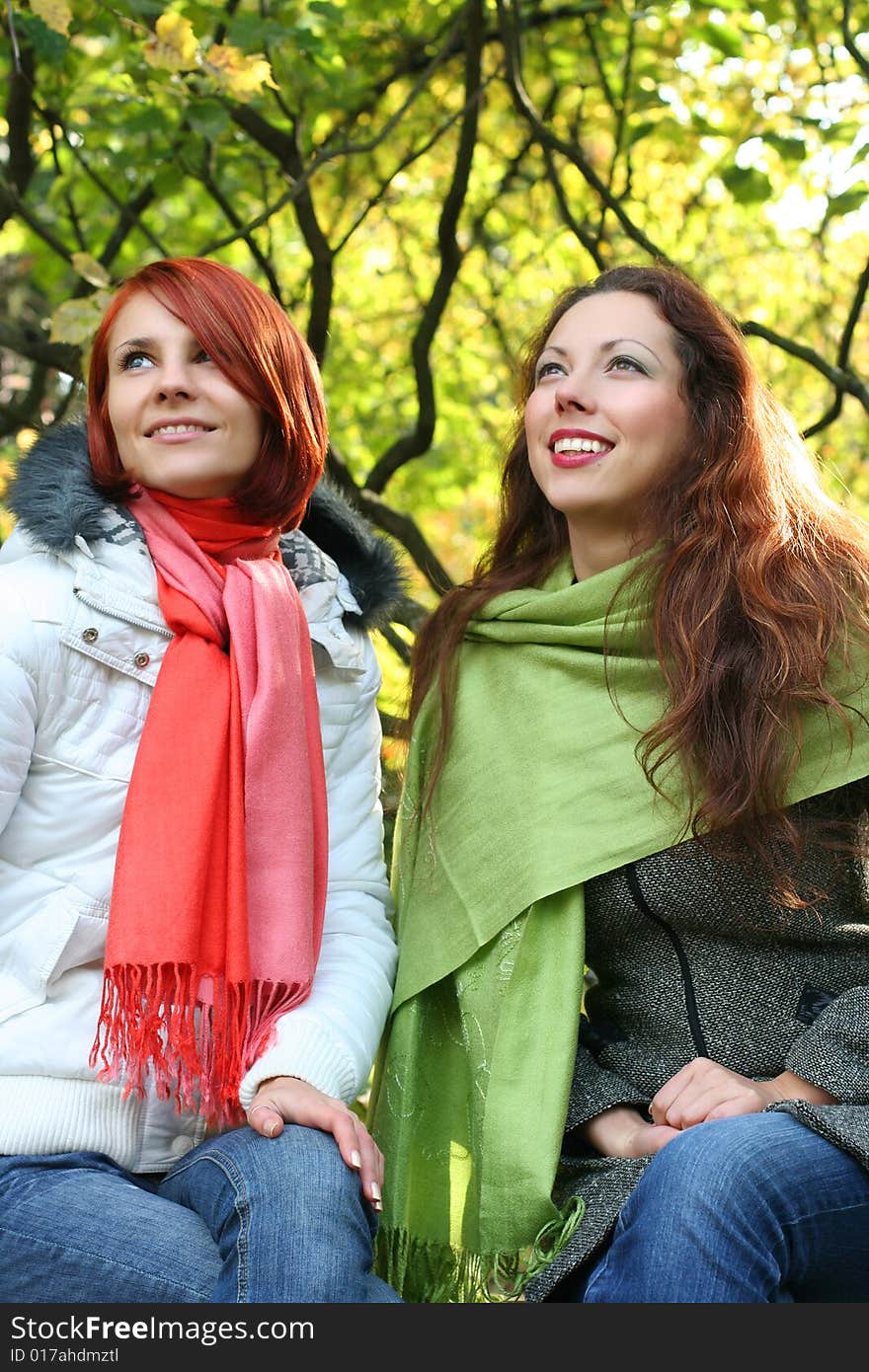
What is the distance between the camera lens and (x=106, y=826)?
2.29 m

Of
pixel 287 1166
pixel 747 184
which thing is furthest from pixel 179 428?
pixel 747 184

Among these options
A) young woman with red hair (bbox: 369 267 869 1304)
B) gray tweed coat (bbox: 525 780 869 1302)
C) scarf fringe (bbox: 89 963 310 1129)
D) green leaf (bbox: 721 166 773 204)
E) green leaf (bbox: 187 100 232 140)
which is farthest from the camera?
green leaf (bbox: 721 166 773 204)

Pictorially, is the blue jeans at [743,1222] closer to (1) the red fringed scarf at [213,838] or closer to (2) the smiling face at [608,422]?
(1) the red fringed scarf at [213,838]

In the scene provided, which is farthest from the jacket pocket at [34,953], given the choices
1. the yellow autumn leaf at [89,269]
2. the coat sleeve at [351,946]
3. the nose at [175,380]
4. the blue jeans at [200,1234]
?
the yellow autumn leaf at [89,269]

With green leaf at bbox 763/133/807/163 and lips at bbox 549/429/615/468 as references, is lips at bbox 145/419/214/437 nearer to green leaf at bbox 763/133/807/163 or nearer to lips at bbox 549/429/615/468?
lips at bbox 549/429/615/468

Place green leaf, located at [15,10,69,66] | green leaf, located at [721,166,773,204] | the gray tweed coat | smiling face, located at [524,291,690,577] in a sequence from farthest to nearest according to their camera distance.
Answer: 1. green leaf, located at [721,166,773,204]
2. green leaf, located at [15,10,69,66]
3. smiling face, located at [524,291,690,577]
4. the gray tweed coat

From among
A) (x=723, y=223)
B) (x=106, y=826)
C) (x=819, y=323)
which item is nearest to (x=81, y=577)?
(x=106, y=826)

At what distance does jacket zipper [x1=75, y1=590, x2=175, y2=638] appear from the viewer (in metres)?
2.28

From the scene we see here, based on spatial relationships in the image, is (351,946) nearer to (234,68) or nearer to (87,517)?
(87,517)

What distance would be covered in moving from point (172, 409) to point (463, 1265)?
1427 mm

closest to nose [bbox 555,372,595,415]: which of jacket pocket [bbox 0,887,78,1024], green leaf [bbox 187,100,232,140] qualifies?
jacket pocket [bbox 0,887,78,1024]

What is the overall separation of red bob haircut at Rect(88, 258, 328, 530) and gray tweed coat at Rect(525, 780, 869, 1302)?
826mm

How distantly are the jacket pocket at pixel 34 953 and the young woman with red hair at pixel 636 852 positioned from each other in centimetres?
63
